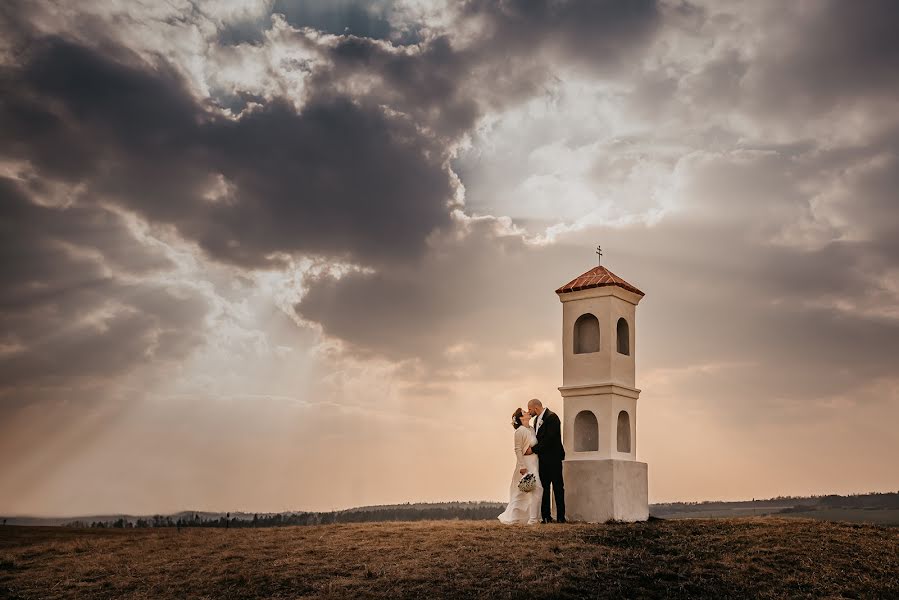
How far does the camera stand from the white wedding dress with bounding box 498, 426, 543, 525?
24.0 metres

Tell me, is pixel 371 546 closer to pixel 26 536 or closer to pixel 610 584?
pixel 610 584

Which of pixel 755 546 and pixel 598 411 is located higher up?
pixel 598 411

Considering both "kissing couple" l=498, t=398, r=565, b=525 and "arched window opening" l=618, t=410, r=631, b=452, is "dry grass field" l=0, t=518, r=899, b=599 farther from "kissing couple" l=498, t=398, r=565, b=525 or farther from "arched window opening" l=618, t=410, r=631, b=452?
"arched window opening" l=618, t=410, r=631, b=452

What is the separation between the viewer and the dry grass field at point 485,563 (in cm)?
1677

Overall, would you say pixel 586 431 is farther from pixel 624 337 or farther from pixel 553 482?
pixel 624 337

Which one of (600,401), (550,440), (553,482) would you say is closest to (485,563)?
(553,482)

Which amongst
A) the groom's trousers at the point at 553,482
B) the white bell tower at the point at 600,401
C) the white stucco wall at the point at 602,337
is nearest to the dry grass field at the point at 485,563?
the white bell tower at the point at 600,401

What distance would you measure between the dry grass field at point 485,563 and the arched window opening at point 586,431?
3456 mm

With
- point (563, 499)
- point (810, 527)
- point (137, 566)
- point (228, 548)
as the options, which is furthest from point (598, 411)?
point (137, 566)

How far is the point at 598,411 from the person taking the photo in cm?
2572

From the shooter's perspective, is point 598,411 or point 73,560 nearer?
point 73,560

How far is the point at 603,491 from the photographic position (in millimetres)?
24531

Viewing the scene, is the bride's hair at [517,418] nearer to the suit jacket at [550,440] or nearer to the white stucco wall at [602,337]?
the suit jacket at [550,440]

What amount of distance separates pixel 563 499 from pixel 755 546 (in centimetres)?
655
